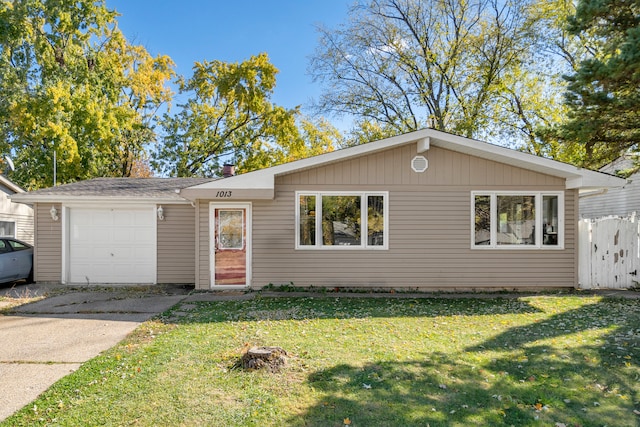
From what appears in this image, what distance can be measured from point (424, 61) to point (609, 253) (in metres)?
15.6

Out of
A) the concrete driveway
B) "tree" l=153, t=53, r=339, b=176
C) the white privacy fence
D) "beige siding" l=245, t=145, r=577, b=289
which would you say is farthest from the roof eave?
"tree" l=153, t=53, r=339, b=176

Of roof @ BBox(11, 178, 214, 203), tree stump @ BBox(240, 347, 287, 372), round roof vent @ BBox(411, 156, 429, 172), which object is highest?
round roof vent @ BBox(411, 156, 429, 172)

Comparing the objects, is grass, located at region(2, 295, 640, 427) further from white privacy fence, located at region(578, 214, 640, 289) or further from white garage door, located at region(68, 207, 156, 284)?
white garage door, located at region(68, 207, 156, 284)

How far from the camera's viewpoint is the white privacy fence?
9.13 m

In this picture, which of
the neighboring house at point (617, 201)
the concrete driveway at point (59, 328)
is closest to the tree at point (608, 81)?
the neighboring house at point (617, 201)

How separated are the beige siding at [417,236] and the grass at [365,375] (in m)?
2.30

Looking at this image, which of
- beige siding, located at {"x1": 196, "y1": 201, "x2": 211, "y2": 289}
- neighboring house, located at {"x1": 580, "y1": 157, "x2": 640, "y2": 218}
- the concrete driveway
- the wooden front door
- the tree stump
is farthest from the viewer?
neighboring house, located at {"x1": 580, "y1": 157, "x2": 640, "y2": 218}

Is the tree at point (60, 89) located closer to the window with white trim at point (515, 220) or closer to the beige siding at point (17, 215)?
the beige siding at point (17, 215)

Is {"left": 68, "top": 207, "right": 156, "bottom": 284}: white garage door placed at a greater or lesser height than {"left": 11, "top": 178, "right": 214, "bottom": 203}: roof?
lesser

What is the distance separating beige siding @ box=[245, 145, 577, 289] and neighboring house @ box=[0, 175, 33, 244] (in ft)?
30.5

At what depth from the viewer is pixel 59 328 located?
19.4 feet

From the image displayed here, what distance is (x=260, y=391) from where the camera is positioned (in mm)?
3584

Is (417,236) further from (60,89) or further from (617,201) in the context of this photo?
(60,89)

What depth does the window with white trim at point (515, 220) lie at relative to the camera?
353 inches
